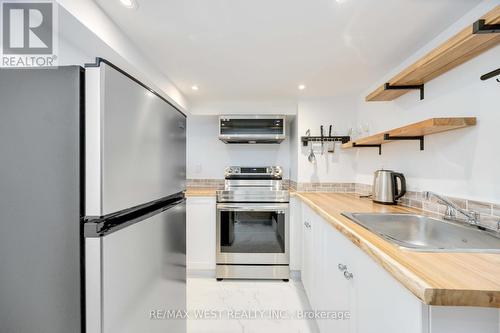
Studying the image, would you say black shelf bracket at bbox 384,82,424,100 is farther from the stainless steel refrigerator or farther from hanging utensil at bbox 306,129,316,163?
the stainless steel refrigerator

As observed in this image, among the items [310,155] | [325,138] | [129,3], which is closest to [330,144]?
[325,138]

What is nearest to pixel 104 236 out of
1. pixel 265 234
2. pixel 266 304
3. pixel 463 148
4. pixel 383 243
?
pixel 383 243

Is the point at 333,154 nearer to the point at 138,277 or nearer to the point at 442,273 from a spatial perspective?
the point at 442,273

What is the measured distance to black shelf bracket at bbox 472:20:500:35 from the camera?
880 millimetres

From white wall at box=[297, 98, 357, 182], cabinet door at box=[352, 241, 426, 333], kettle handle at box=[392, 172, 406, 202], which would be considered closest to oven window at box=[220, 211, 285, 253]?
white wall at box=[297, 98, 357, 182]

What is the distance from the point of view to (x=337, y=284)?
1.29 meters

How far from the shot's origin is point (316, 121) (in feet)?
8.79

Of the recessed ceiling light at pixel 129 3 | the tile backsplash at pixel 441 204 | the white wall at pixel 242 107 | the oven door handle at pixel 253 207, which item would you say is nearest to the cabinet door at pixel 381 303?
the tile backsplash at pixel 441 204

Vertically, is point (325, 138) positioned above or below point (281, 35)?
below

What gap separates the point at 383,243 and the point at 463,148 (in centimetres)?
86

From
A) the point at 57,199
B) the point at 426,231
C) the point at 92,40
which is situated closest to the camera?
the point at 57,199

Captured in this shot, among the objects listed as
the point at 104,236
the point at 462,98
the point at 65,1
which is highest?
the point at 65,1

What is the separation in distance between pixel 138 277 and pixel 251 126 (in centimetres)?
218

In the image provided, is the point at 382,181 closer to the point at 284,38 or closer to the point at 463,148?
the point at 463,148
